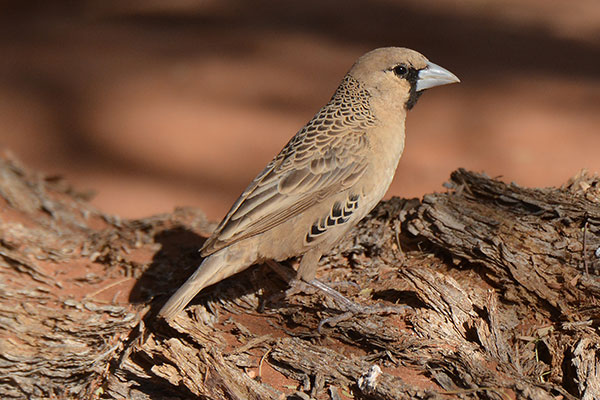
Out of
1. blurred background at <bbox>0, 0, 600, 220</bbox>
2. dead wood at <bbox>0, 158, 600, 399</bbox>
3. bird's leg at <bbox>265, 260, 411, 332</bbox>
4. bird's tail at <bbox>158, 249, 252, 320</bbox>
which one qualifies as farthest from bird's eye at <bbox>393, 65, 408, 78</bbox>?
blurred background at <bbox>0, 0, 600, 220</bbox>

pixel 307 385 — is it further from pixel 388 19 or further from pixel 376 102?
pixel 388 19

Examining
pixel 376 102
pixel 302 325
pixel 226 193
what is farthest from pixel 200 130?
pixel 302 325

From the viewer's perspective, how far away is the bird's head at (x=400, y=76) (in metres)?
3.91

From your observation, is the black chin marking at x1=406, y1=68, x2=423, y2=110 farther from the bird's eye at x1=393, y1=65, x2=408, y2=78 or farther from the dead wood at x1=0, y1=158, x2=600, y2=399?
the dead wood at x1=0, y1=158, x2=600, y2=399

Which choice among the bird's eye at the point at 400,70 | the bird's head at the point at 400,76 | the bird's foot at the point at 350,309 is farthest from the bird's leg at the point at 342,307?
the bird's eye at the point at 400,70

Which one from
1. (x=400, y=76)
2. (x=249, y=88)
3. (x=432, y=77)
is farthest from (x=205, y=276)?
(x=249, y=88)

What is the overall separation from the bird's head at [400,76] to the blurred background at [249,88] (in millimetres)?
2118

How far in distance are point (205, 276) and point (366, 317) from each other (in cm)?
95

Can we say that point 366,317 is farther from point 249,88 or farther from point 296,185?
point 249,88

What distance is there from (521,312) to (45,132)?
588 cm

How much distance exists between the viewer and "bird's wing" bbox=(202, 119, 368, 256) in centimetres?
355

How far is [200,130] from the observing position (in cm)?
714

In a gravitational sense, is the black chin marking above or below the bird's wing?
above

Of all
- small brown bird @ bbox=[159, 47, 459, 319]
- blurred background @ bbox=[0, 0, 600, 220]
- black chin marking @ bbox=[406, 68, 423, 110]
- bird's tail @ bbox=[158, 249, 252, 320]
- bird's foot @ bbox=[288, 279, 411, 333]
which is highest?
blurred background @ bbox=[0, 0, 600, 220]
